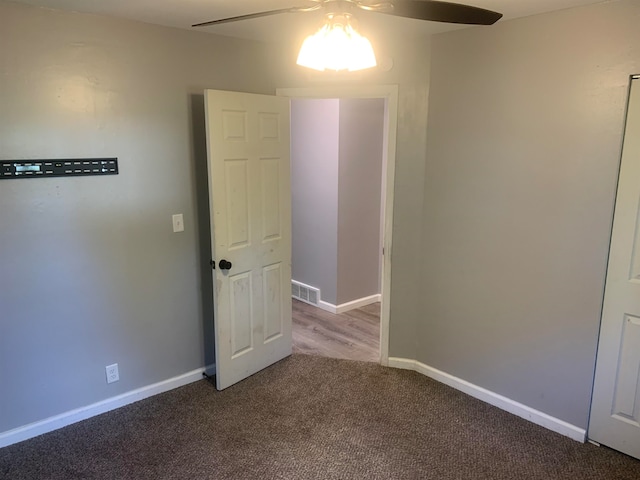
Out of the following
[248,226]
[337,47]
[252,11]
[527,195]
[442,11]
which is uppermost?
[252,11]

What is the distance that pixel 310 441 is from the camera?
261cm

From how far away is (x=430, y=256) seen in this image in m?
3.19

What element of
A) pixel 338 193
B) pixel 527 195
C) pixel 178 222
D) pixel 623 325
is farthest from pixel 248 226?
pixel 623 325

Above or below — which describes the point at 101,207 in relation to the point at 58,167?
below

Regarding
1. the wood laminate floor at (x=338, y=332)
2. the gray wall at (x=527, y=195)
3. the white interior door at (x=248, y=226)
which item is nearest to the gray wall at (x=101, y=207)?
the white interior door at (x=248, y=226)

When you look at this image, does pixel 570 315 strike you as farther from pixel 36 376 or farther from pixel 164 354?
pixel 36 376

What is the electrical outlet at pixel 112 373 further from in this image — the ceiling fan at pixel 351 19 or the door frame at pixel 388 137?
the ceiling fan at pixel 351 19

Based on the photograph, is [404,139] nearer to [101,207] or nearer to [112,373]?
[101,207]

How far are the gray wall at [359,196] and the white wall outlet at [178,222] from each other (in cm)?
175

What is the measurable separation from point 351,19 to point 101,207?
1852 mm

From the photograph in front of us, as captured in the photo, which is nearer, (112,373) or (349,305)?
(112,373)

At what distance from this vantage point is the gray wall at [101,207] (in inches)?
95.2

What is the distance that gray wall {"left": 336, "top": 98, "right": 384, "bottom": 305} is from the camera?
4336mm

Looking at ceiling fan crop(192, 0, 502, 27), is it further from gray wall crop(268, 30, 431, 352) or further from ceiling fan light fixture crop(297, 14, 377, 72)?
gray wall crop(268, 30, 431, 352)
